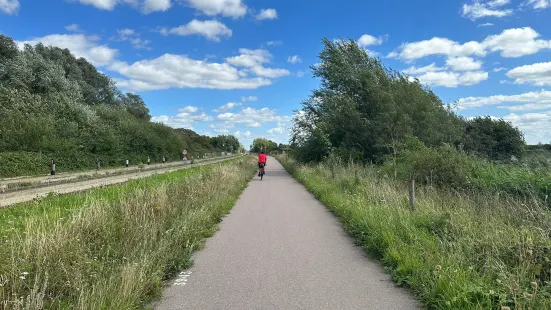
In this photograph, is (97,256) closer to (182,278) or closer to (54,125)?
(182,278)

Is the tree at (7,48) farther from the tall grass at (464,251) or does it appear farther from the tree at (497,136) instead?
the tree at (497,136)

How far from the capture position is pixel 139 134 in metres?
52.7

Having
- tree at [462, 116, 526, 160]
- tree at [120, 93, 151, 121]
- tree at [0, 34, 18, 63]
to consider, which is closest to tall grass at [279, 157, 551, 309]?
tree at [0, 34, 18, 63]

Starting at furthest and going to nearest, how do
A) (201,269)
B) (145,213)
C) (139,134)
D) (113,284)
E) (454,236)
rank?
1. (139,134)
2. (145,213)
3. (454,236)
4. (201,269)
5. (113,284)

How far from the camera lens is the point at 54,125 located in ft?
120

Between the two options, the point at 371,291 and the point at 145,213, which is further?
the point at 145,213

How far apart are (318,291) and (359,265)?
1.58m

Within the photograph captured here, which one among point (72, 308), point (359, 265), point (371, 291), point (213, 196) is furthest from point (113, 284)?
point (213, 196)

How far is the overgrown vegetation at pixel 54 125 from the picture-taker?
102 feet

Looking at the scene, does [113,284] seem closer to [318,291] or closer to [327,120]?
[318,291]

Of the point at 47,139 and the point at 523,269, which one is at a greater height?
the point at 47,139

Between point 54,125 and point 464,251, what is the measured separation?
38.3 meters

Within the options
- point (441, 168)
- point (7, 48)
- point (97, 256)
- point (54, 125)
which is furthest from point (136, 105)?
point (97, 256)

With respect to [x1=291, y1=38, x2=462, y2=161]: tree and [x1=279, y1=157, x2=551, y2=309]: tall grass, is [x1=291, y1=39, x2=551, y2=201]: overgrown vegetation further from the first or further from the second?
[x1=279, y1=157, x2=551, y2=309]: tall grass
